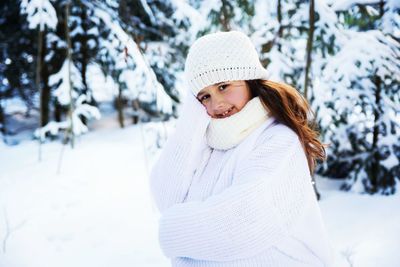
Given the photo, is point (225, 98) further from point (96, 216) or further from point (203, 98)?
point (96, 216)

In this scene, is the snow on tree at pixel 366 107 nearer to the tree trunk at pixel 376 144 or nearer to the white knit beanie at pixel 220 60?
the tree trunk at pixel 376 144

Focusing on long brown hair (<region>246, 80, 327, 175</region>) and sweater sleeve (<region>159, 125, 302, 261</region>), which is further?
long brown hair (<region>246, 80, 327, 175</region>)

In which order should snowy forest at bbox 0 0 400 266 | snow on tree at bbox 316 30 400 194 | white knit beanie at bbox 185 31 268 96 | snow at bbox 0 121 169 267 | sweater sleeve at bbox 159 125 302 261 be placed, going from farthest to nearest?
snow on tree at bbox 316 30 400 194 < snowy forest at bbox 0 0 400 266 < snow at bbox 0 121 169 267 < white knit beanie at bbox 185 31 268 96 < sweater sleeve at bbox 159 125 302 261

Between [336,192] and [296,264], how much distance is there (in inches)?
157

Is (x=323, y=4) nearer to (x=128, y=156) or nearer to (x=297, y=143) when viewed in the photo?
(x=297, y=143)

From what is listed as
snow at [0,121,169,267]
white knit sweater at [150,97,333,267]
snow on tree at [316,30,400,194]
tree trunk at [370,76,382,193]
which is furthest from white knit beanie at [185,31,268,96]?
tree trunk at [370,76,382,193]

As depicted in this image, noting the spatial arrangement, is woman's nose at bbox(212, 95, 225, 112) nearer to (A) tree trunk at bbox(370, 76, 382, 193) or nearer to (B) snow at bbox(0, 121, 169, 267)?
(B) snow at bbox(0, 121, 169, 267)

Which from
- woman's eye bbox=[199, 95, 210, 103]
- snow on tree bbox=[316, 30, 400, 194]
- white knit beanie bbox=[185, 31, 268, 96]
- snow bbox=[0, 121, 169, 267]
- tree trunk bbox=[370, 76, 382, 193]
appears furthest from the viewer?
tree trunk bbox=[370, 76, 382, 193]

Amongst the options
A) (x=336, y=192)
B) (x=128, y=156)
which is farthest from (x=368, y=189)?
(x=128, y=156)

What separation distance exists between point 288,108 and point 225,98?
0.97 ft

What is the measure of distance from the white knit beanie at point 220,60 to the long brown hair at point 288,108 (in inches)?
4.9

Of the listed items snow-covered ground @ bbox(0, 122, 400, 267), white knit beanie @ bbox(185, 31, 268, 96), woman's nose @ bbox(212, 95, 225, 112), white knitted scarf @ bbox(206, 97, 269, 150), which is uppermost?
white knit beanie @ bbox(185, 31, 268, 96)

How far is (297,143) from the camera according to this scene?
133 cm

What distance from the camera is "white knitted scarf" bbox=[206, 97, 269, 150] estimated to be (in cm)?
141
